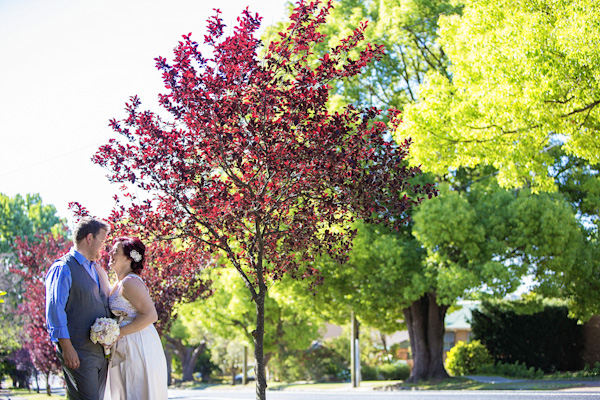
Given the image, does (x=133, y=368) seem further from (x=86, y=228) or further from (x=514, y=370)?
(x=514, y=370)

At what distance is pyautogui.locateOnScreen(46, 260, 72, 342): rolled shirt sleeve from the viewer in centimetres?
473

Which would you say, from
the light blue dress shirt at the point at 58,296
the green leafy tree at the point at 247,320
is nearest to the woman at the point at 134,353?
the light blue dress shirt at the point at 58,296

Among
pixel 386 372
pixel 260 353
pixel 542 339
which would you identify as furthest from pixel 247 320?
pixel 260 353

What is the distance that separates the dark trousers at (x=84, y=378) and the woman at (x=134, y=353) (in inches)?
8.5

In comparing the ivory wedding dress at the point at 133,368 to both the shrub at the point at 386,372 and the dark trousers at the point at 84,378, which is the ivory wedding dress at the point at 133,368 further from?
the shrub at the point at 386,372

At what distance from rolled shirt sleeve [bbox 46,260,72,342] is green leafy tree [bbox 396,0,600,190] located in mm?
7969

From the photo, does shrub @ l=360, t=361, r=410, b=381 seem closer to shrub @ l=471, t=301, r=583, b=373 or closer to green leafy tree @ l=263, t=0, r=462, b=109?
shrub @ l=471, t=301, r=583, b=373

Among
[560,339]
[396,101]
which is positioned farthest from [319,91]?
[560,339]

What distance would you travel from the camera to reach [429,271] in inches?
743

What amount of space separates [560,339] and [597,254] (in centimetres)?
681

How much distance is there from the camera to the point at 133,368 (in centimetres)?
522

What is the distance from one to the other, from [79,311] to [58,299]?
9.1 inches

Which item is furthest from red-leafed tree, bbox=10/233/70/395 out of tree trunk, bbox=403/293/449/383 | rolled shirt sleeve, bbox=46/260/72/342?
tree trunk, bbox=403/293/449/383

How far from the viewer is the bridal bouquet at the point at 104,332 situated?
491 cm
